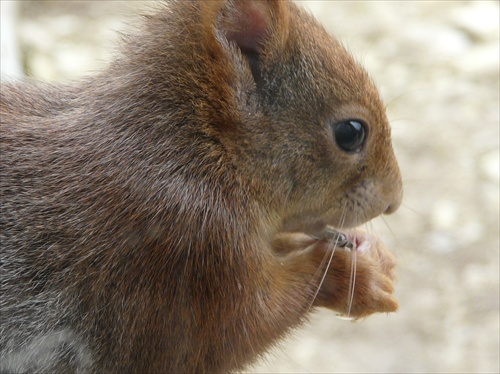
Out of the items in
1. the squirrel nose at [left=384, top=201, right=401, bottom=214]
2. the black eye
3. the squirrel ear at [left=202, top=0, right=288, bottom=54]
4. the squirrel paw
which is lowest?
the squirrel paw

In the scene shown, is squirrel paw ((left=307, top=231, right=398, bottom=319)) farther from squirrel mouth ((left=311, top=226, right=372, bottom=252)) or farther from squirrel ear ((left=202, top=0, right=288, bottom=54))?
squirrel ear ((left=202, top=0, right=288, bottom=54))

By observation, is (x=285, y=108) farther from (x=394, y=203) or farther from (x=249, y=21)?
(x=394, y=203)

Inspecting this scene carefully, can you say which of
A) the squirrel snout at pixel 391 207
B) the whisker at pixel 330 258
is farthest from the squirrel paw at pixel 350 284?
the squirrel snout at pixel 391 207

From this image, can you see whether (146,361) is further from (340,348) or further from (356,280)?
(340,348)

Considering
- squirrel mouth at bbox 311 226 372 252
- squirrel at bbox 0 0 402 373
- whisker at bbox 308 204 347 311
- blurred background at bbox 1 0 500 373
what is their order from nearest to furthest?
1. squirrel at bbox 0 0 402 373
2. whisker at bbox 308 204 347 311
3. squirrel mouth at bbox 311 226 372 252
4. blurred background at bbox 1 0 500 373

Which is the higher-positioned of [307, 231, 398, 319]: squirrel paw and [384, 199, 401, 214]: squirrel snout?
[384, 199, 401, 214]: squirrel snout

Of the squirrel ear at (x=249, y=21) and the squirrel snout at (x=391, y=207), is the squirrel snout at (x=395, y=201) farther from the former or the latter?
the squirrel ear at (x=249, y=21)

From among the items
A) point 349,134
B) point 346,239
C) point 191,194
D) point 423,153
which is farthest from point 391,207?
point 423,153

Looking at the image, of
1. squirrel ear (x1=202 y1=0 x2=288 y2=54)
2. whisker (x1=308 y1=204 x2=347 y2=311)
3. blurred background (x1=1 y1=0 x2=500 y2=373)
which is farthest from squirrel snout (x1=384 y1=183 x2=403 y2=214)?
blurred background (x1=1 y1=0 x2=500 y2=373)
